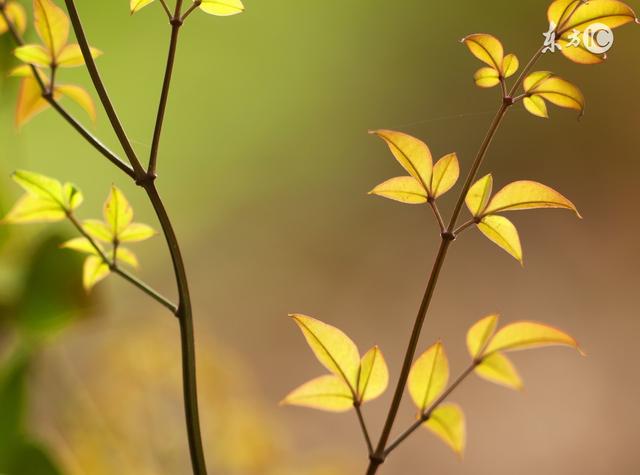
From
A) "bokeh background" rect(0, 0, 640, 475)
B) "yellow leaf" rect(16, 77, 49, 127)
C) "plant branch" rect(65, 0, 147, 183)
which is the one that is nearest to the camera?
"plant branch" rect(65, 0, 147, 183)

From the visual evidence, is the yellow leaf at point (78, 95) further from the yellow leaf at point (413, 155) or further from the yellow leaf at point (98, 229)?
the yellow leaf at point (413, 155)

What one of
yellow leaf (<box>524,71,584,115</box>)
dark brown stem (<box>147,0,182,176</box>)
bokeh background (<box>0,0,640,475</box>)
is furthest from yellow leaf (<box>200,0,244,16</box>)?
A: bokeh background (<box>0,0,640,475</box>)

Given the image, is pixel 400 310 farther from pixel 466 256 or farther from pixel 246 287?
pixel 246 287

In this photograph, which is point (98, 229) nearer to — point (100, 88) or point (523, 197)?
point (100, 88)

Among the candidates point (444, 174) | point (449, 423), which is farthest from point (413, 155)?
point (449, 423)

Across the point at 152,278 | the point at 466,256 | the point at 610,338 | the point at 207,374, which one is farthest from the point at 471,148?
the point at 152,278

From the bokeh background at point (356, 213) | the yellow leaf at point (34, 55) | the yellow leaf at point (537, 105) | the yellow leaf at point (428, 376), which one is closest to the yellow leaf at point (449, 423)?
the yellow leaf at point (428, 376)

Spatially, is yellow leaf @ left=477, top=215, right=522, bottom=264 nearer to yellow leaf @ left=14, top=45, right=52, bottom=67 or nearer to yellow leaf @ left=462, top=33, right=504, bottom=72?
yellow leaf @ left=462, top=33, right=504, bottom=72
